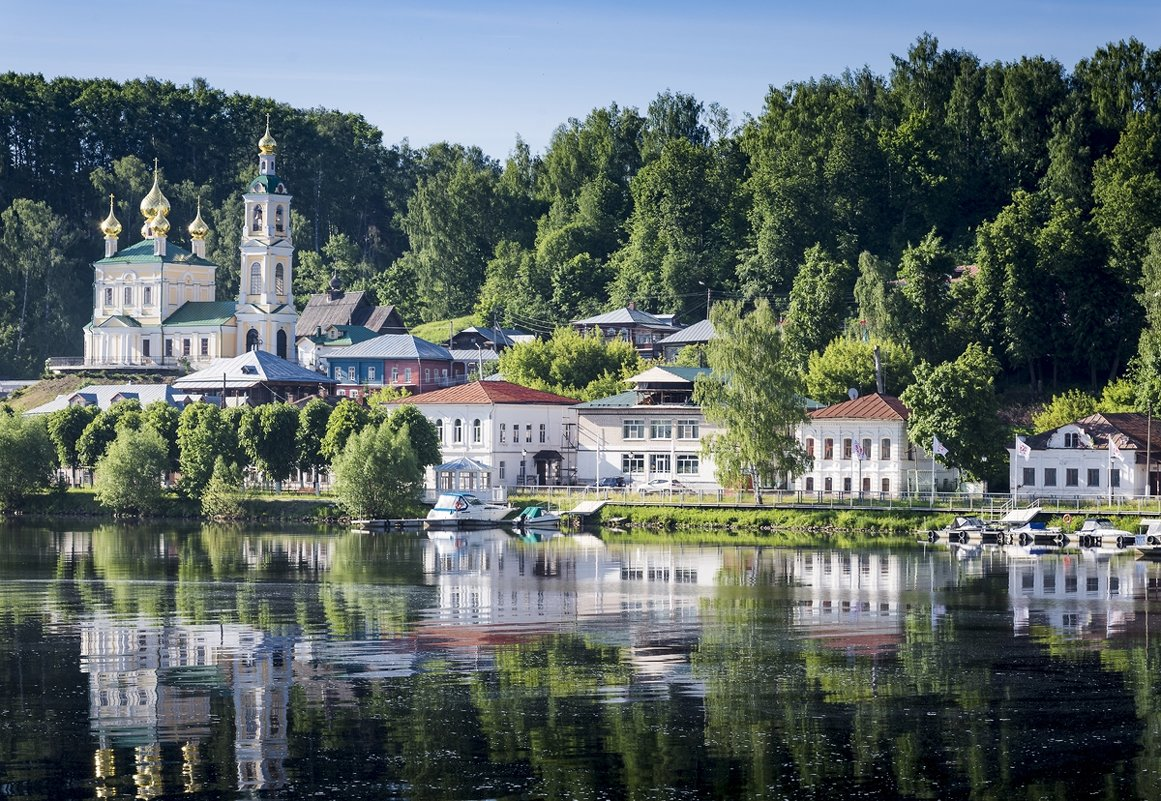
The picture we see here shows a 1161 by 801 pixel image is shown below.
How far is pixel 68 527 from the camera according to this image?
9406 centimetres

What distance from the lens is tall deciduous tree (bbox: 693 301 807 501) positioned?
3526 inches

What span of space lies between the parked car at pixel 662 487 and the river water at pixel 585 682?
94.5ft

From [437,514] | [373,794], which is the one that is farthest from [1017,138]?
[373,794]

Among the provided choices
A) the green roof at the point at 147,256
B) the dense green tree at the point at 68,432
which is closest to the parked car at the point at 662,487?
the dense green tree at the point at 68,432

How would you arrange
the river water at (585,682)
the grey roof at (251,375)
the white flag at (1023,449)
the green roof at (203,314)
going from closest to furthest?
the river water at (585,682), the white flag at (1023,449), the grey roof at (251,375), the green roof at (203,314)

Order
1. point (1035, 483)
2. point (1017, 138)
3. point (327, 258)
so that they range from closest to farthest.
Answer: point (1035, 483), point (1017, 138), point (327, 258)

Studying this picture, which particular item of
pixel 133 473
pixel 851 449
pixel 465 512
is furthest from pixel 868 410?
pixel 133 473

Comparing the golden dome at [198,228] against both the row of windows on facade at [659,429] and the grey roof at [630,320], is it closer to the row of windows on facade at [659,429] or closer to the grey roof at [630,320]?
the grey roof at [630,320]

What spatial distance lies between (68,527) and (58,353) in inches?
2976

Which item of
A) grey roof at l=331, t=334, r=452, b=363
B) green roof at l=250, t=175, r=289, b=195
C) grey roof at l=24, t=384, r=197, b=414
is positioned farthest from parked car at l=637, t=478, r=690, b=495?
green roof at l=250, t=175, r=289, b=195

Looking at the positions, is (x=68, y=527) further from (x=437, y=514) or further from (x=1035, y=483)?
(x=1035, y=483)

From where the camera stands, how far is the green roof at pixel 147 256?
511 feet

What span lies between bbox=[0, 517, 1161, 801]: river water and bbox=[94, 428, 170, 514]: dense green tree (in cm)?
3455

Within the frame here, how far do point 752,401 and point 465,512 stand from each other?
14847 mm
